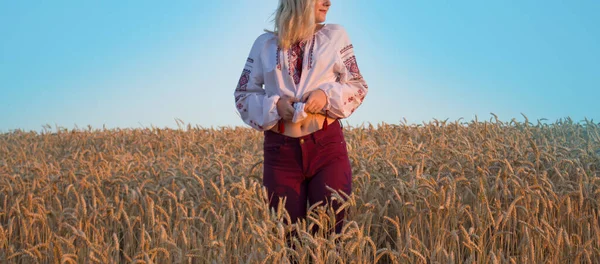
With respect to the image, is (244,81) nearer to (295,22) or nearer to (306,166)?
(295,22)

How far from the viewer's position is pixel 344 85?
3.59m

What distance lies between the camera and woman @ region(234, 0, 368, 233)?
3.50 meters

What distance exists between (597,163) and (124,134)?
883 cm

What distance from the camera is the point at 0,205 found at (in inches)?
231

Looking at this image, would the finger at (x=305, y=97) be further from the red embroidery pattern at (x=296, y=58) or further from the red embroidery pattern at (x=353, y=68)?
the red embroidery pattern at (x=353, y=68)

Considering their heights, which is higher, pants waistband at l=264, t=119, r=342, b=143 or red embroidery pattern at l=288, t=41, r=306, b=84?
red embroidery pattern at l=288, t=41, r=306, b=84

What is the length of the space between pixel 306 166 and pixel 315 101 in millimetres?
397

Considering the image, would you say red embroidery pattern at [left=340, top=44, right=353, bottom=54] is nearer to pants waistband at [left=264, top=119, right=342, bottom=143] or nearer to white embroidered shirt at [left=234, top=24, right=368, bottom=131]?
white embroidered shirt at [left=234, top=24, right=368, bottom=131]

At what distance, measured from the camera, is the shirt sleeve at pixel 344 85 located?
348cm

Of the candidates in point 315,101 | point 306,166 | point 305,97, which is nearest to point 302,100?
point 305,97

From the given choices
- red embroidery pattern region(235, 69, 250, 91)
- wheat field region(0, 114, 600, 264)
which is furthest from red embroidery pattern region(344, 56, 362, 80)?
wheat field region(0, 114, 600, 264)

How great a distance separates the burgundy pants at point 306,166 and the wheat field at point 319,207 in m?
0.13

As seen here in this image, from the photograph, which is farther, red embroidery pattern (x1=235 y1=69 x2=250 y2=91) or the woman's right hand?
red embroidery pattern (x1=235 y1=69 x2=250 y2=91)

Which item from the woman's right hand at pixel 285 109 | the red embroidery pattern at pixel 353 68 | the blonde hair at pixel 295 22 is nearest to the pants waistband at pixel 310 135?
the woman's right hand at pixel 285 109
